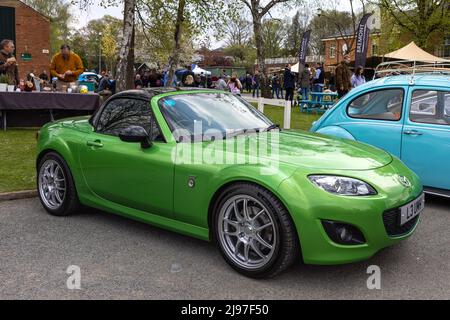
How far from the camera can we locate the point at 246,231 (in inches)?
147

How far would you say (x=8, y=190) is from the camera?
6027 mm

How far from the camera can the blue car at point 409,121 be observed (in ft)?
18.5

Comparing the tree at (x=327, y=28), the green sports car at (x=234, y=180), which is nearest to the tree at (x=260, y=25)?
the green sports car at (x=234, y=180)

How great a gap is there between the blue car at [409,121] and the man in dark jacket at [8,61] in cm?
825

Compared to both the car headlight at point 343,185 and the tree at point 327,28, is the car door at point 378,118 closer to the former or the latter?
the car headlight at point 343,185

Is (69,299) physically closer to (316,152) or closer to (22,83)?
(316,152)

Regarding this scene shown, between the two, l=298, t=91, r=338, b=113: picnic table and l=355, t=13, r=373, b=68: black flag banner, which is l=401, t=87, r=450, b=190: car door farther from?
l=355, t=13, r=373, b=68: black flag banner

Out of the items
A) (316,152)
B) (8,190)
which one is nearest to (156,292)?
(316,152)

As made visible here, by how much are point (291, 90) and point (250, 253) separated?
1628 centimetres

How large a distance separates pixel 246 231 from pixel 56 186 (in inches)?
102

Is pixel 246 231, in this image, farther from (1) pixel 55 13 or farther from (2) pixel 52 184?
(1) pixel 55 13

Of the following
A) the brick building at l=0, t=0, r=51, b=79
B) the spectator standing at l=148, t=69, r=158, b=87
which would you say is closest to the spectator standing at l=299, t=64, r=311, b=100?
the spectator standing at l=148, t=69, r=158, b=87

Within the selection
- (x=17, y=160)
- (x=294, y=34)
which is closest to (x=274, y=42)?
(x=294, y=34)

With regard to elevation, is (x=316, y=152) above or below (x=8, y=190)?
above
